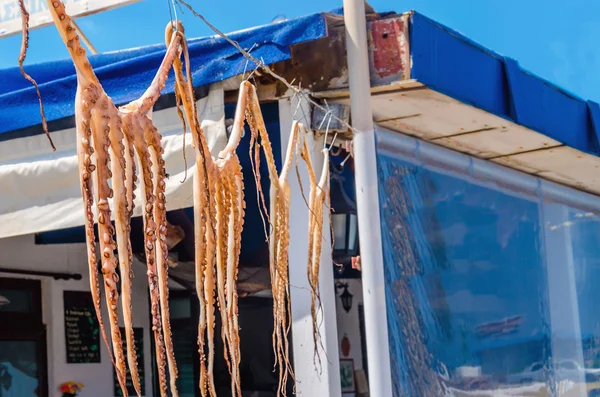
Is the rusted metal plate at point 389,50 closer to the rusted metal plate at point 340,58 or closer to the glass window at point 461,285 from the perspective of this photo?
the rusted metal plate at point 340,58

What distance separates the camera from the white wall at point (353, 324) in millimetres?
9953

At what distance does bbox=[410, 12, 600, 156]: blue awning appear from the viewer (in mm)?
5008

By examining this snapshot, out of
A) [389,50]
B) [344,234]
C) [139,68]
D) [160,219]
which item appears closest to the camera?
[160,219]

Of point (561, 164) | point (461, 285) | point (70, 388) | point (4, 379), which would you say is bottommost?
point (70, 388)

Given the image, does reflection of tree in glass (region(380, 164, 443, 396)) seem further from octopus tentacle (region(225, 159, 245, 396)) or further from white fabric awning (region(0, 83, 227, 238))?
octopus tentacle (region(225, 159, 245, 396))

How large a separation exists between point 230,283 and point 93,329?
5.29 meters

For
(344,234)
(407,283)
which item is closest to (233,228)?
(407,283)

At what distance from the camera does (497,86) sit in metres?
5.78

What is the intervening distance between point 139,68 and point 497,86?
2.42 m

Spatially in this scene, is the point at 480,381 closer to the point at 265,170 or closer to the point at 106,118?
the point at 265,170

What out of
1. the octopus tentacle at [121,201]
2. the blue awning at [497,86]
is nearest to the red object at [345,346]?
the blue awning at [497,86]

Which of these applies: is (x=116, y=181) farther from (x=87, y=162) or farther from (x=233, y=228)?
(x=233, y=228)

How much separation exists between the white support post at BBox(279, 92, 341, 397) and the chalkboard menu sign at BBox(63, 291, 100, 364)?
3.15 m

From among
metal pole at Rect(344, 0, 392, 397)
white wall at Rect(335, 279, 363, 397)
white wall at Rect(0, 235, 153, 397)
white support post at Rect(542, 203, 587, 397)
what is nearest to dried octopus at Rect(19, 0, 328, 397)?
metal pole at Rect(344, 0, 392, 397)
